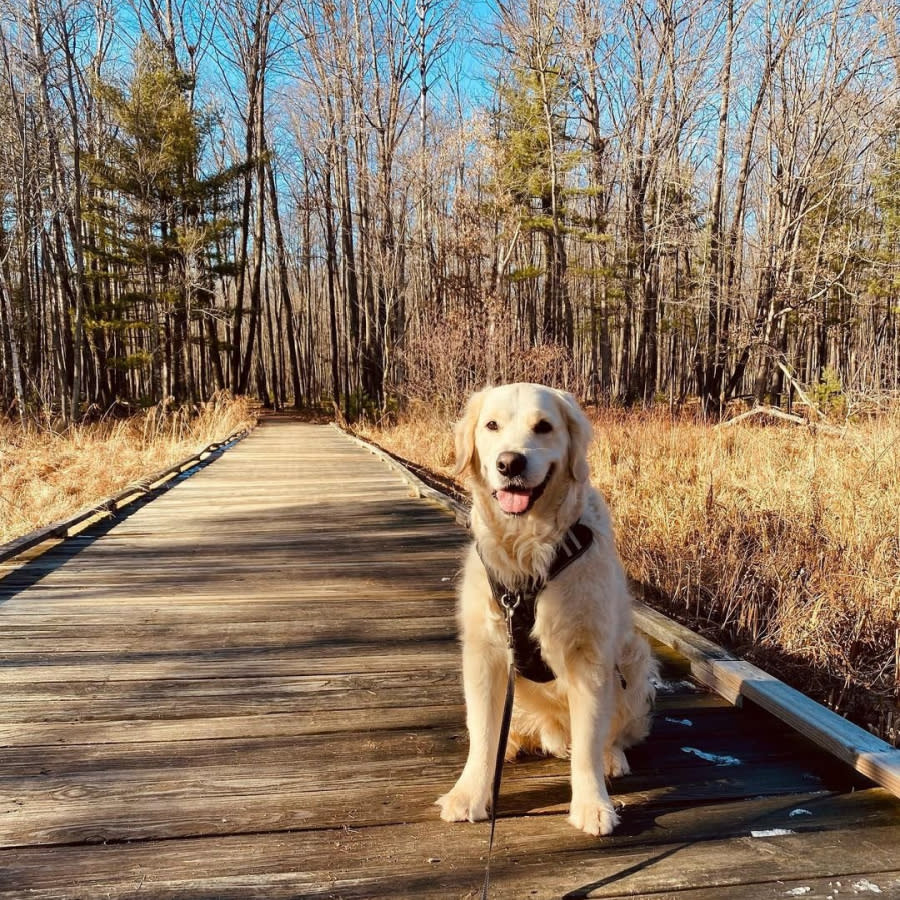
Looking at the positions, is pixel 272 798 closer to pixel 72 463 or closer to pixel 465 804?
pixel 465 804

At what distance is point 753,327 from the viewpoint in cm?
1662

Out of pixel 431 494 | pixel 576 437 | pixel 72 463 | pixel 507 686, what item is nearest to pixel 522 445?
pixel 576 437

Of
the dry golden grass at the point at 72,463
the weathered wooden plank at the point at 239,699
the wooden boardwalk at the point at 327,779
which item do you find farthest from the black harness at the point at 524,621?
the dry golden grass at the point at 72,463

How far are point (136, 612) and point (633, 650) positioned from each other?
3.17m

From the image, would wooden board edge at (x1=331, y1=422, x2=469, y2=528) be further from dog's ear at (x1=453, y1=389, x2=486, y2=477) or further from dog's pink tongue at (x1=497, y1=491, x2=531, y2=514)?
dog's pink tongue at (x1=497, y1=491, x2=531, y2=514)

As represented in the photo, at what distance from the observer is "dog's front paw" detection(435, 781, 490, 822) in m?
2.03

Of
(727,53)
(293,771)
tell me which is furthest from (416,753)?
(727,53)

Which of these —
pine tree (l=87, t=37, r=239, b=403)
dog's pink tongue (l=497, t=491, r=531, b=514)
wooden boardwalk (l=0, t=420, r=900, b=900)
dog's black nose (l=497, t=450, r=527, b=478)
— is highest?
pine tree (l=87, t=37, r=239, b=403)

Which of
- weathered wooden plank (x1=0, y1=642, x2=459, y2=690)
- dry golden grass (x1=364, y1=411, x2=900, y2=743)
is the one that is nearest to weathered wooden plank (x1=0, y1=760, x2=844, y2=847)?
weathered wooden plank (x1=0, y1=642, x2=459, y2=690)

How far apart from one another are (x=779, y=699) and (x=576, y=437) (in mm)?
1358

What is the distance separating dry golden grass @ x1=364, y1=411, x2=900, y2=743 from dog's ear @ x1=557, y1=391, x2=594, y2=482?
1.92 meters

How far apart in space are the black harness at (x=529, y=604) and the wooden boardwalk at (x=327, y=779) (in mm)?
438

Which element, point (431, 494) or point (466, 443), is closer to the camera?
point (466, 443)

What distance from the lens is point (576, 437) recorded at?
7.77 ft
